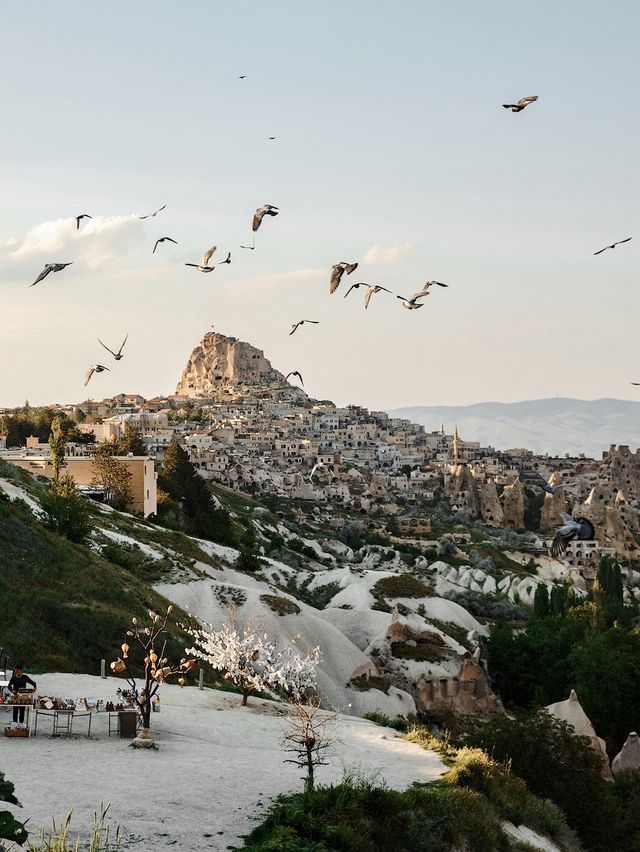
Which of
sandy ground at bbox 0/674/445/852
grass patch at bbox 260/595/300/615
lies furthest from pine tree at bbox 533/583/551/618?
sandy ground at bbox 0/674/445/852

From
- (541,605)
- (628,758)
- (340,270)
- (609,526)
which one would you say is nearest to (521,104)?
(340,270)

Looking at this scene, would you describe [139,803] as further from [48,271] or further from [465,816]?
[48,271]

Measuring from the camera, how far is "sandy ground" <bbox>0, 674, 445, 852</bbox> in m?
15.8

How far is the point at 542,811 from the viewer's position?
2130 cm

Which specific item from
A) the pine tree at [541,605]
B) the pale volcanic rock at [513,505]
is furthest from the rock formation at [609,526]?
the pine tree at [541,605]

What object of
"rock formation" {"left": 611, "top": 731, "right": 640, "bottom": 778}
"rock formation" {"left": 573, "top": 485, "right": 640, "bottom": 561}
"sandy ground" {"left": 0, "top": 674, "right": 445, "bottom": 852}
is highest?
"rock formation" {"left": 573, "top": 485, "right": 640, "bottom": 561}

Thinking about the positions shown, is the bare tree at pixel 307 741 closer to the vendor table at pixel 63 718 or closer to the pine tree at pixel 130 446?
the vendor table at pixel 63 718

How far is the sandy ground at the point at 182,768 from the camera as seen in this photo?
51.9 ft

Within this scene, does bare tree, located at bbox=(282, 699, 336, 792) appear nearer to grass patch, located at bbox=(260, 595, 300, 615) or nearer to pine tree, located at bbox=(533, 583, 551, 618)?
grass patch, located at bbox=(260, 595, 300, 615)

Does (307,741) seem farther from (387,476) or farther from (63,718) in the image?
(387,476)

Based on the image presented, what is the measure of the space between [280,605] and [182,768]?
2416 cm

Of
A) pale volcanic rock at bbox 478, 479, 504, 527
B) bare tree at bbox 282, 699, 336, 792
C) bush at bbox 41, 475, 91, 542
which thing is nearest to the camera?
bare tree at bbox 282, 699, 336, 792

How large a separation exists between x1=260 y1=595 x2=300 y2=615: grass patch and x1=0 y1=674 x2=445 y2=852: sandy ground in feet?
54.6

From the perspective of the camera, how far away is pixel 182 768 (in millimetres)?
18812
